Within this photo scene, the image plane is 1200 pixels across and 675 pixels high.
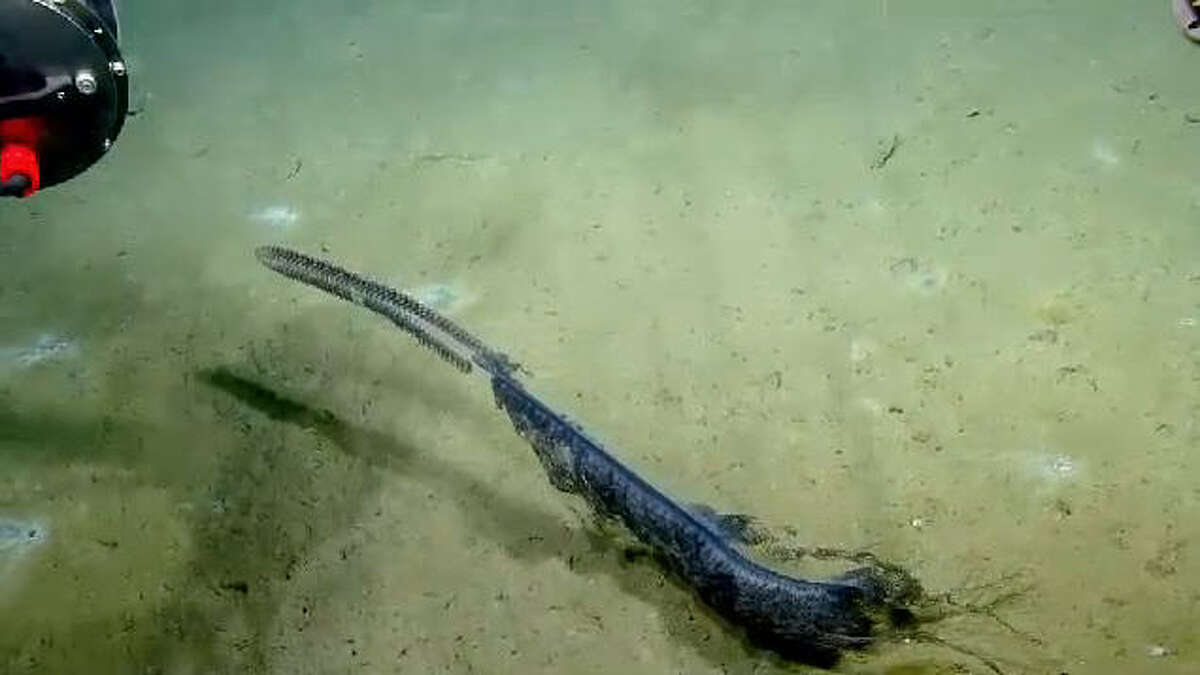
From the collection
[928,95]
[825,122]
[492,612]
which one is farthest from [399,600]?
[928,95]

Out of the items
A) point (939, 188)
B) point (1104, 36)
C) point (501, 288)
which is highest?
point (1104, 36)

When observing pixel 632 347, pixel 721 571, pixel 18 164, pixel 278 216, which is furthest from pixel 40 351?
pixel 721 571

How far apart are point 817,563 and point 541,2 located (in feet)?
13.1

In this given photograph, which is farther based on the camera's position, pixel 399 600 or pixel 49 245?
pixel 49 245

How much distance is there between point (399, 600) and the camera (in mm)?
2752

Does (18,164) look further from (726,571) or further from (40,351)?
(726,571)

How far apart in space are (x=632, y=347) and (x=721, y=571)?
3.53 feet

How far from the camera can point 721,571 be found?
2.49 m

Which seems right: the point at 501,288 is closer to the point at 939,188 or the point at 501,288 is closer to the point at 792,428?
the point at 792,428

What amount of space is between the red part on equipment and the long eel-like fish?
1.29 meters

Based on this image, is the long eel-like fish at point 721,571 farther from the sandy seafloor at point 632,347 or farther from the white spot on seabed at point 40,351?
the white spot on seabed at point 40,351

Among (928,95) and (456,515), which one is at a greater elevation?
(928,95)

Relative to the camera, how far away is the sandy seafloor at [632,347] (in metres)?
2.67

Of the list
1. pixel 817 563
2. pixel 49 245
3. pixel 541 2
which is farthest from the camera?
pixel 541 2
